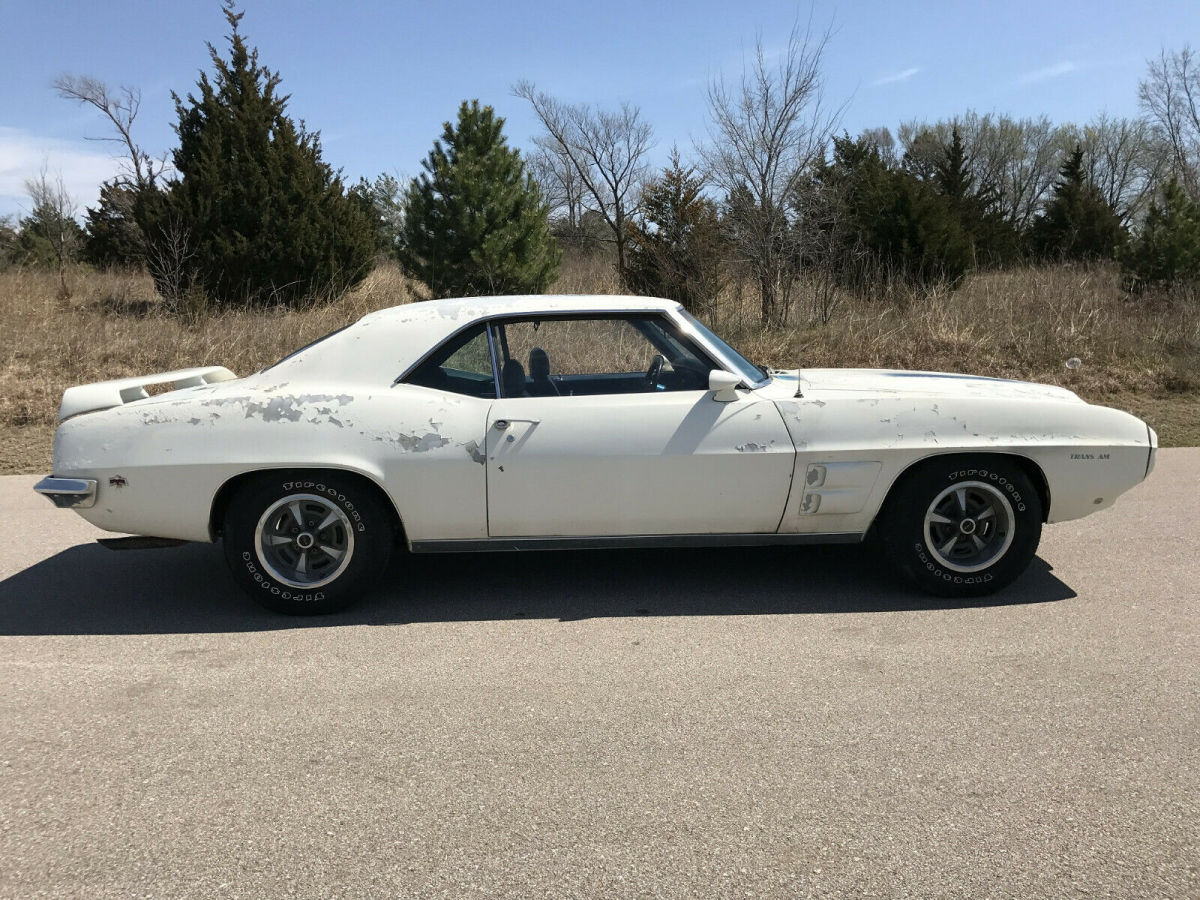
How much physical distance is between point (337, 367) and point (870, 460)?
2.53 meters

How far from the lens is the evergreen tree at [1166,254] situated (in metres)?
14.7

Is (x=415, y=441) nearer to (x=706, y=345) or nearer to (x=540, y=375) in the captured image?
(x=540, y=375)

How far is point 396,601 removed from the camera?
4629mm

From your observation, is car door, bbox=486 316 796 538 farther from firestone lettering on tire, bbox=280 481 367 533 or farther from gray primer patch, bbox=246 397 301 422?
gray primer patch, bbox=246 397 301 422

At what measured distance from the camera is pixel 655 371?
15.2ft

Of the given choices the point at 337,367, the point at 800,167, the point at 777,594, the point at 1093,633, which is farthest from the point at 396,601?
the point at 800,167

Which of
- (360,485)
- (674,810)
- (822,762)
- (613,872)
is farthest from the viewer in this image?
(360,485)

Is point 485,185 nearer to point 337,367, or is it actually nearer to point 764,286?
point 764,286

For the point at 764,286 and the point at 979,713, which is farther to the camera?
the point at 764,286

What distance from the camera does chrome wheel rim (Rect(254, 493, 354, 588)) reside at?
4344 mm

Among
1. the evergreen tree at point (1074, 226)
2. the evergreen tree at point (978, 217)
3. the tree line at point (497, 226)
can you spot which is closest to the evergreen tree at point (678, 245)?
the tree line at point (497, 226)

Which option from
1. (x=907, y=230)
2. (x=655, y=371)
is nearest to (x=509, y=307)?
(x=655, y=371)

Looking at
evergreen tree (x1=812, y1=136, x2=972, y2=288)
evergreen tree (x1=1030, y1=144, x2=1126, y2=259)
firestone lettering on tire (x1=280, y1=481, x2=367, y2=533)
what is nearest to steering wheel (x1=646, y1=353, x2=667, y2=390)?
firestone lettering on tire (x1=280, y1=481, x2=367, y2=533)

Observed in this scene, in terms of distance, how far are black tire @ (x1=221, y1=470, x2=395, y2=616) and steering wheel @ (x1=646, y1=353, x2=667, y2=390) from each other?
1.39 metres
